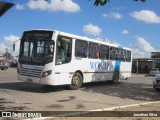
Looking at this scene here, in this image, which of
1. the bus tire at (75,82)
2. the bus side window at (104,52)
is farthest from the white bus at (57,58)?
the bus side window at (104,52)

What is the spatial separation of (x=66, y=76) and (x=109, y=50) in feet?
21.0

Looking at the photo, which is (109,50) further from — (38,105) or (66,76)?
(38,105)

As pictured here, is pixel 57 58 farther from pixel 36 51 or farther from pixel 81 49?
pixel 81 49

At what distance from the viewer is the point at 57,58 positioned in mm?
16875

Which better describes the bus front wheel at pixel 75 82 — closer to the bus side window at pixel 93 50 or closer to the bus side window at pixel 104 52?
the bus side window at pixel 93 50

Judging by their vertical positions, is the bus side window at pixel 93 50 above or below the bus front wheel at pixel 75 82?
A: above

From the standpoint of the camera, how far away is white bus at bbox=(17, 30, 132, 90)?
654 inches

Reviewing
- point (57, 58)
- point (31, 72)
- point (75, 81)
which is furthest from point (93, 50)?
point (31, 72)

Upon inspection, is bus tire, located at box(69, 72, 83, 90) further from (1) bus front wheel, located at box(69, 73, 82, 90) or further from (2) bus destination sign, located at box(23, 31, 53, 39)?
(2) bus destination sign, located at box(23, 31, 53, 39)

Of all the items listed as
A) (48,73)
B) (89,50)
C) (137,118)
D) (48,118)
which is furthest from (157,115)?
(89,50)

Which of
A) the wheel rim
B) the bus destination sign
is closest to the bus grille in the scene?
the bus destination sign

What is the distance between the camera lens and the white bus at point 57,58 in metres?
16.6

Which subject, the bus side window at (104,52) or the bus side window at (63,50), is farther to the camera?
the bus side window at (104,52)

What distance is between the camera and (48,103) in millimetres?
13016
